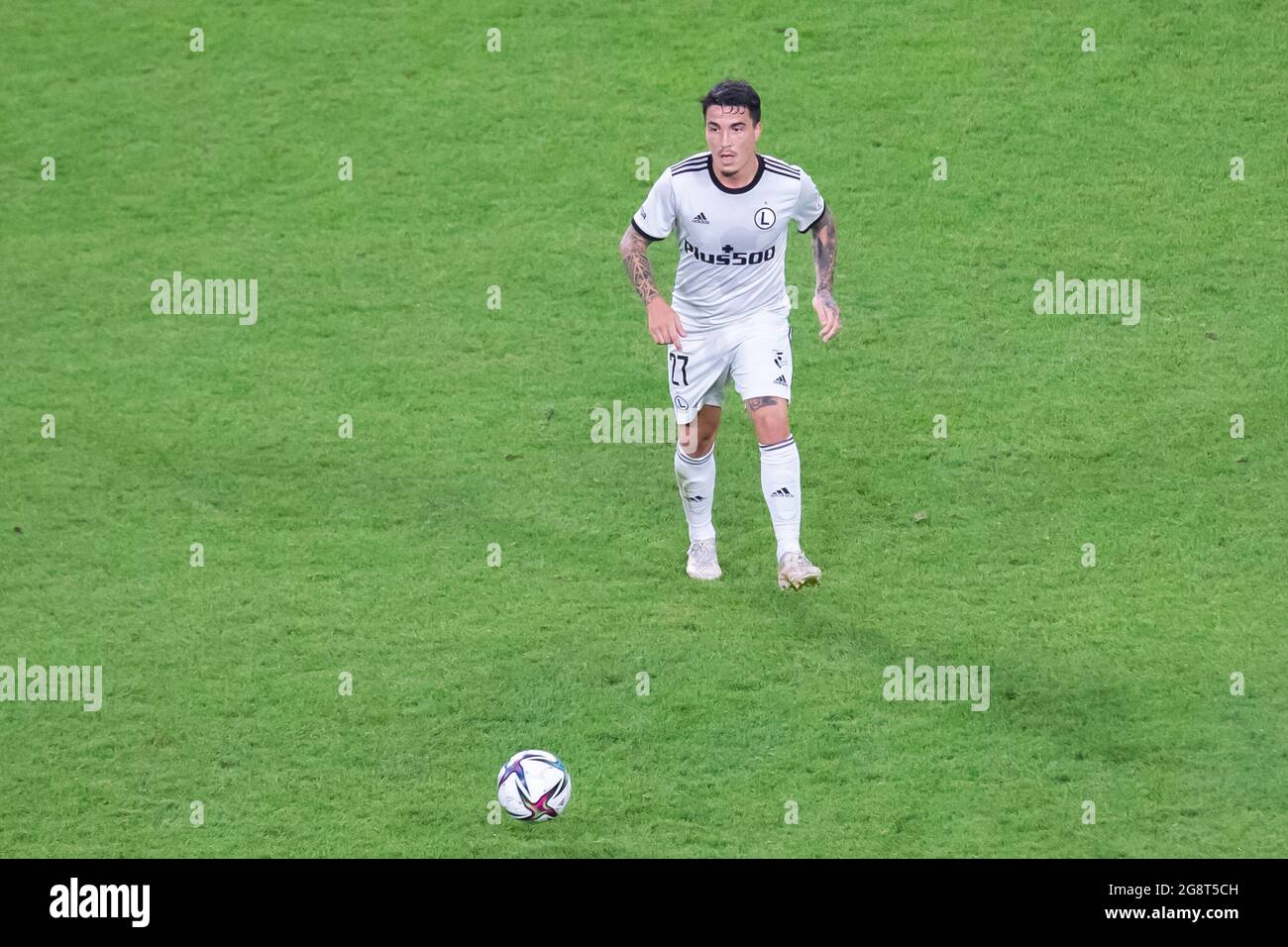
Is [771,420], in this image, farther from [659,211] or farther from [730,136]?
[730,136]

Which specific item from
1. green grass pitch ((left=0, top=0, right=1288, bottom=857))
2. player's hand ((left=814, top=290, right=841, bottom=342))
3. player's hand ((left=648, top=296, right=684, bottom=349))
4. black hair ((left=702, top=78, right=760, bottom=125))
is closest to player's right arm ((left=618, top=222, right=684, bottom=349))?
player's hand ((left=648, top=296, right=684, bottom=349))

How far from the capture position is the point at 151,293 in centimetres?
1412

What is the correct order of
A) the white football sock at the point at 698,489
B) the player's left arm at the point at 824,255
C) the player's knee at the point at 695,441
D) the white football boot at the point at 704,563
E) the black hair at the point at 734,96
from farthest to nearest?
the white football boot at the point at 704,563
the white football sock at the point at 698,489
the player's knee at the point at 695,441
the player's left arm at the point at 824,255
the black hair at the point at 734,96

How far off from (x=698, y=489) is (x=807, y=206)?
5.97ft

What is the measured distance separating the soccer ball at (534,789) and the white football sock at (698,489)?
244 cm

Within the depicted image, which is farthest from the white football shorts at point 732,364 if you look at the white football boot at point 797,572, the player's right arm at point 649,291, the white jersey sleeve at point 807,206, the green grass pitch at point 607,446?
the green grass pitch at point 607,446

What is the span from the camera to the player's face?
9594mm

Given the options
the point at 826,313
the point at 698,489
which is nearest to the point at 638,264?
the point at 826,313

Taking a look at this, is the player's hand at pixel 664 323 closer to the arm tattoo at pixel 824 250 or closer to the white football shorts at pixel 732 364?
the white football shorts at pixel 732 364

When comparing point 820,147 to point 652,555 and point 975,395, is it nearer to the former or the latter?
point 975,395

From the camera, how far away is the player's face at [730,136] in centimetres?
959

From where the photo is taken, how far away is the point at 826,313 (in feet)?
33.0

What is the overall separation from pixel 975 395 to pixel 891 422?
0.73 meters

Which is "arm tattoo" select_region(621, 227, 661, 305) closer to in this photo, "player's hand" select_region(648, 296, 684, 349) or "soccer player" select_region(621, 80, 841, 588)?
"soccer player" select_region(621, 80, 841, 588)
